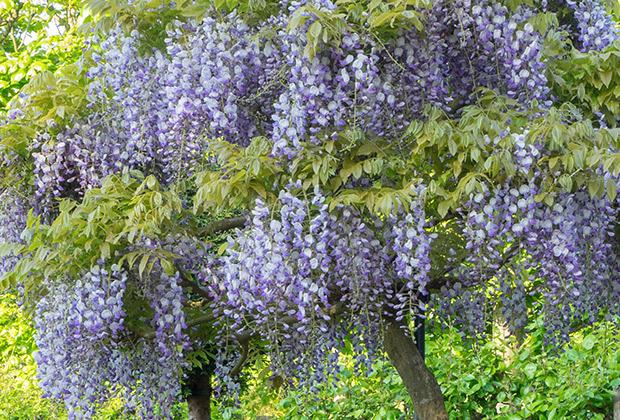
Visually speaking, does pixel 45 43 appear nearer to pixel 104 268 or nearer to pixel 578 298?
pixel 104 268

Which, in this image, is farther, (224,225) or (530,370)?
(530,370)

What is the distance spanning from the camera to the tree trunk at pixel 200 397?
5.99 metres

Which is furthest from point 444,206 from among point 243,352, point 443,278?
point 243,352

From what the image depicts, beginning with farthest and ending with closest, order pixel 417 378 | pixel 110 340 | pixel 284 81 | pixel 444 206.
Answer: pixel 417 378
pixel 110 340
pixel 284 81
pixel 444 206

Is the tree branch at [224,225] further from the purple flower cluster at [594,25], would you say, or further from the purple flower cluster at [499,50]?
the purple flower cluster at [594,25]

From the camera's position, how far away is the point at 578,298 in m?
3.76

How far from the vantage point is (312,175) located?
3336 millimetres

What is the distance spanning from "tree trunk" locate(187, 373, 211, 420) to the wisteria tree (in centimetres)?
183

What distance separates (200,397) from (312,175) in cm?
310

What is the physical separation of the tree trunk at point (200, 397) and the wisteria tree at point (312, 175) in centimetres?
183

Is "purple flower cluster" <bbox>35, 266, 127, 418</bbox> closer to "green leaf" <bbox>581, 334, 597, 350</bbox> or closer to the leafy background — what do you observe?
the leafy background

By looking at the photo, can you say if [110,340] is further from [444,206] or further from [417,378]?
[444,206]

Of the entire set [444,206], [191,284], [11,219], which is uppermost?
[11,219]

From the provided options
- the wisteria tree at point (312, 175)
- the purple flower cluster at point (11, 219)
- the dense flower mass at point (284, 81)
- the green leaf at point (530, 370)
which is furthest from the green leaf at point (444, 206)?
the purple flower cluster at point (11, 219)
